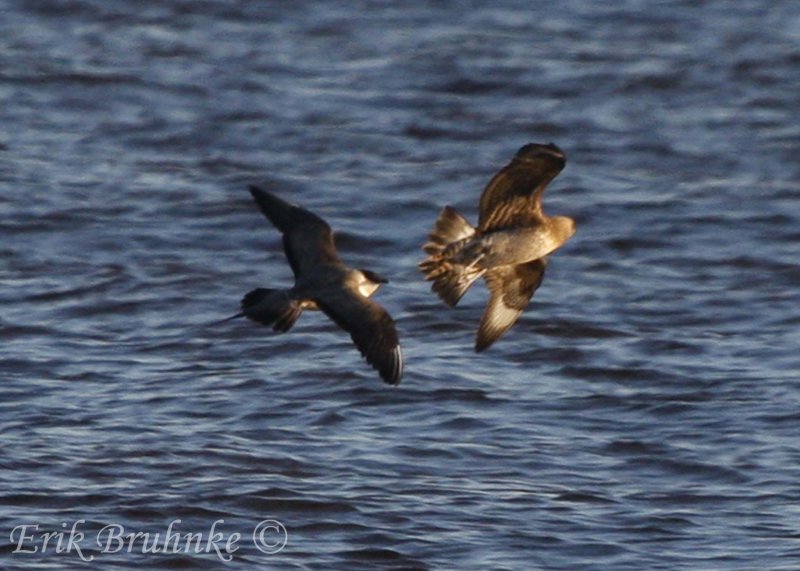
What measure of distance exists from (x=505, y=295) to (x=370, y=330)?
1.29 m

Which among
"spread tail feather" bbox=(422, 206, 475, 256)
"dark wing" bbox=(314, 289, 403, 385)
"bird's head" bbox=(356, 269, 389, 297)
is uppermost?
"spread tail feather" bbox=(422, 206, 475, 256)

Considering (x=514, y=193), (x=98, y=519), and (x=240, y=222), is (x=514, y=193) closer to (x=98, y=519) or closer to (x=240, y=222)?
(x=98, y=519)

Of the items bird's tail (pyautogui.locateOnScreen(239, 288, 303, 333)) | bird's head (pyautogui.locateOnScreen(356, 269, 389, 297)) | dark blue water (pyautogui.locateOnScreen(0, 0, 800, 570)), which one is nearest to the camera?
bird's tail (pyautogui.locateOnScreen(239, 288, 303, 333))

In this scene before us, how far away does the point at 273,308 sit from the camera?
19.8ft

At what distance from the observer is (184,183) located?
12.4m

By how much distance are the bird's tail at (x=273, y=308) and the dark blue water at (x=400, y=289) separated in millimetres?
1423

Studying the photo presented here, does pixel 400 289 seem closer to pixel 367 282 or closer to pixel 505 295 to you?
pixel 505 295

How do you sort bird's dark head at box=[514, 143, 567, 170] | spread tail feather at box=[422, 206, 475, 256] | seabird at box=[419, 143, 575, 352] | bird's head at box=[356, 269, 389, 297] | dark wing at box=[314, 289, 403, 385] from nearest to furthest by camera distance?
dark wing at box=[314, 289, 403, 385]
bird's head at box=[356, 269, 389, 297]
bird's dark head at box=[514, 143, 567, 170]
seabird at box=[419, 143, 575, 352]
spread tail feather at box=[422, 206, 475, 256]

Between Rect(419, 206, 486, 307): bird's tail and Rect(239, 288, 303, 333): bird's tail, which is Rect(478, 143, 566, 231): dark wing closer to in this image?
Rect(419, 206, 486, 307): bird's tail

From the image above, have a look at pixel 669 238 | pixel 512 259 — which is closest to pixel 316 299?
pixel 512 259

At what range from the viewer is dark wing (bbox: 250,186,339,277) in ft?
21.5

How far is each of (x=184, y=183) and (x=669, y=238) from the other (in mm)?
2924

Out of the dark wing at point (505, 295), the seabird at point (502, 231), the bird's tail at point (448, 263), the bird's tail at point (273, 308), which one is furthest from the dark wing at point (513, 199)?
the bird's tail at point (273, 308)

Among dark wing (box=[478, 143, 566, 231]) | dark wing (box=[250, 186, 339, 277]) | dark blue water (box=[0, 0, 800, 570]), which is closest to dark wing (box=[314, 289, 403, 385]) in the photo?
dark wing (box=[250, 186, 339, 277])
